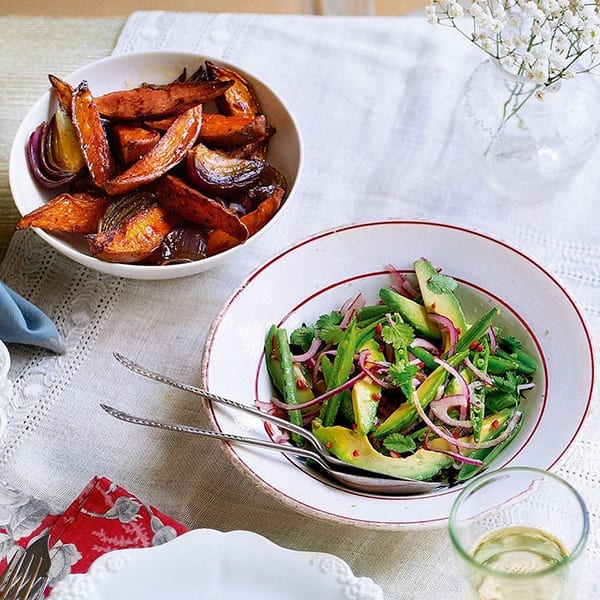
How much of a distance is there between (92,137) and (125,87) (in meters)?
0.21

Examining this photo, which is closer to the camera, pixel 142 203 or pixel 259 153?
pixel 142 203

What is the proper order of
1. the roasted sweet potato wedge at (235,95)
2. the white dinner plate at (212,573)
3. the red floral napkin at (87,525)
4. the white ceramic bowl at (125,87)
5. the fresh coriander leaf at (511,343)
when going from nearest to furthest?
the white dinner plate at (212,573) < the red floral napkin at (87,525) < the fresh coriander leaf at (511,343) < the white ceramic bowl at (125,87) < the roasted sweet potato wedge at (235,95)

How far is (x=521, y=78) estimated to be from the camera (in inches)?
50.4

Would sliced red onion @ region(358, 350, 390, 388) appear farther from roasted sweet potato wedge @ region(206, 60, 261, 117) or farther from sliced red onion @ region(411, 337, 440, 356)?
roasted sweet potato wedge @ region(206, 60, 261, 117)

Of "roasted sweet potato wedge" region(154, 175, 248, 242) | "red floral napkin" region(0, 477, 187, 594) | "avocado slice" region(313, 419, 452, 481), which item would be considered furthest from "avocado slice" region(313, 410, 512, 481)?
"roasted sweet potato wedge" region(154, 175, 248, 242)

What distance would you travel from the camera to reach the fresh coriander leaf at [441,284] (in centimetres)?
120

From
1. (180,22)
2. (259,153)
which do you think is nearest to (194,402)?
(259,153)

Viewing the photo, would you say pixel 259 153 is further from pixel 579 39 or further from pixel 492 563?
pixel 492 563

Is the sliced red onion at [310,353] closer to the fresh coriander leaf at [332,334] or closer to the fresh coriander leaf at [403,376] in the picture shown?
the fresh coriander leaf at [332,334]

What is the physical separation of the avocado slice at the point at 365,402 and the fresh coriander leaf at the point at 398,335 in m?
0.06

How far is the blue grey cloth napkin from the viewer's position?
1.27 meters

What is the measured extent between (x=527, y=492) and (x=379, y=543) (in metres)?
0.22

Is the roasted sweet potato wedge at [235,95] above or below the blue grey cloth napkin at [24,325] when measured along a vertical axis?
above

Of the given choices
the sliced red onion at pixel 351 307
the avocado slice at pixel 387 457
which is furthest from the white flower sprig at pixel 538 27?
the avocado slice at pixel 387 457
